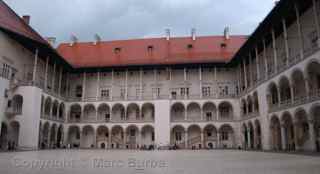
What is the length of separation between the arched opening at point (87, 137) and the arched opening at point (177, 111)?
10520mm

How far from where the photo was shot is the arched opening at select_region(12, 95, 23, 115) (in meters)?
26.9

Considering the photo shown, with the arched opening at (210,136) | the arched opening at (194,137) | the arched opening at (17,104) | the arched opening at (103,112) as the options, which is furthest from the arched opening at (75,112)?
the arched opening at (210,136)

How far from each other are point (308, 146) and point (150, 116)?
64.8 feet

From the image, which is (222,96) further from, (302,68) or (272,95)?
(302,68)

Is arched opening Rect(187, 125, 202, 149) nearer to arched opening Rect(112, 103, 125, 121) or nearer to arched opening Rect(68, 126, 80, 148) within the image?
arched opening Rect(112, 103, 125, 121)

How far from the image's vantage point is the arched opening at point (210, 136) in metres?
35.7

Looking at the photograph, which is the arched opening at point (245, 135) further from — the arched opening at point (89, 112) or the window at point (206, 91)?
the arched opening at point (89, 112)

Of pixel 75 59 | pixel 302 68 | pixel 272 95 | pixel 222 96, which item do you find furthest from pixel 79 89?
pixel 302 68

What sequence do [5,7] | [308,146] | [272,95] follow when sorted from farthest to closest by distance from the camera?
[5,7] → [272,95] → [308,146]

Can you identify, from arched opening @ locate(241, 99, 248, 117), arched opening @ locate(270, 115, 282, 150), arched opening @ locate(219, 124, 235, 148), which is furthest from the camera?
arched opening @ locate(219, 124, 235, 148)

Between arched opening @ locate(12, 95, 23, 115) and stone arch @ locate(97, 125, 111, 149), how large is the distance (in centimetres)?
1098

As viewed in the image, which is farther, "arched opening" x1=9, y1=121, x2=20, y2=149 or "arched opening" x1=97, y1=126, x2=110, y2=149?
"arched opening" x1=97, y1=126, x2=110, y2=149

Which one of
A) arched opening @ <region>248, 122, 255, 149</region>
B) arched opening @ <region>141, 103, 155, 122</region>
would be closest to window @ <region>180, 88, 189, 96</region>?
arched opening @ <region>141, 103, 155, 122</region>

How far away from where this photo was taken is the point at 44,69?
33.8m
